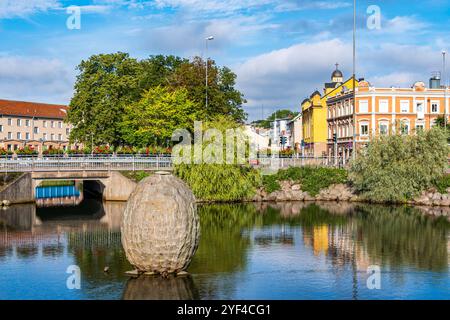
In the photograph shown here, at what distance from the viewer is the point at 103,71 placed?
82.5 meters

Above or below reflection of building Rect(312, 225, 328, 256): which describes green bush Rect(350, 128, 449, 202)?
above

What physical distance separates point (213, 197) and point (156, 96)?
81.1ft

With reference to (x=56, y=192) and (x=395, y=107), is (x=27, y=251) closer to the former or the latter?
(x=56, y=192)

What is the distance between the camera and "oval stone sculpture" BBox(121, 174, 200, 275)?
74.6ft

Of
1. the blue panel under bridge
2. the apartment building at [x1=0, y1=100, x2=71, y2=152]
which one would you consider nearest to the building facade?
the apartment building at [x1=0, y1=100, x2=71, y2=152]

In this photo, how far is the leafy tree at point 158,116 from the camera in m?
74.1

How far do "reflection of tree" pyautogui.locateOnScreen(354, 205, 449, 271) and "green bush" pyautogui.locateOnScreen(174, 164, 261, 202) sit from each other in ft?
39.3

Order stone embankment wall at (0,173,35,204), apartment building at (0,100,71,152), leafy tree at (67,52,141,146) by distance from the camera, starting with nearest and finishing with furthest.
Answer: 1. stone embankment wall at (0,173,35,204)
2. leafy tree at (67,52,141,146)
3. apartment building at (0,100,71,152)

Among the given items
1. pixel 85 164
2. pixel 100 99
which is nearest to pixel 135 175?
pixel 85 164

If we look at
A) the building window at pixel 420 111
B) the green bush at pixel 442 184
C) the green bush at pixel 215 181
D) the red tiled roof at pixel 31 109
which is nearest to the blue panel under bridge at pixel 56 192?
the green bush at pixel 215 181

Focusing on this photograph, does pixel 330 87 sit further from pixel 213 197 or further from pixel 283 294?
pixel 283 294

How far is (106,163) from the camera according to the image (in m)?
60.8

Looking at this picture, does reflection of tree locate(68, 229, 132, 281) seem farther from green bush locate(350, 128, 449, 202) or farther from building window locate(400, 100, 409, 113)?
building window locate(400, 100, 409, 113)
